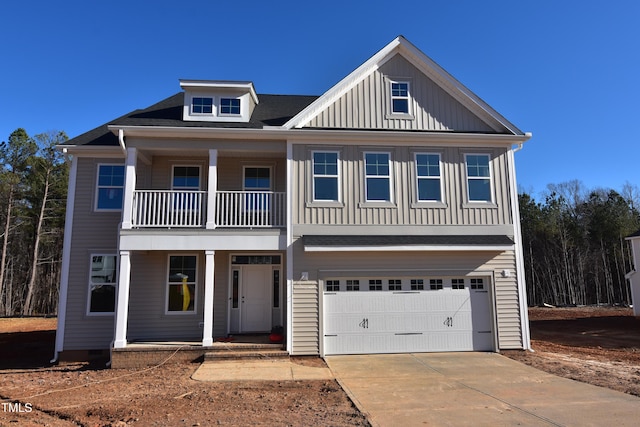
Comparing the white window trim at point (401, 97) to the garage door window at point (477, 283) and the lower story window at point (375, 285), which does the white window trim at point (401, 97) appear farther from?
the garage door window at point (477, 283)

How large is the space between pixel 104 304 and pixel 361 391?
841 cm

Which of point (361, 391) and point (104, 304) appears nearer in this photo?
point (361, 391)

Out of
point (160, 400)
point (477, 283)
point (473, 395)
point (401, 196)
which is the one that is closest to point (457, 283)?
point (477, 283)

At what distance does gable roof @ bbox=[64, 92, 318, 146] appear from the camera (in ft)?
38.6

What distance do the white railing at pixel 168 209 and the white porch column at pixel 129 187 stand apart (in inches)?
6.4

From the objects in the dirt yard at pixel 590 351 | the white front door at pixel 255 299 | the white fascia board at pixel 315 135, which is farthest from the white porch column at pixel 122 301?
the dirt yard at pixel 590 351

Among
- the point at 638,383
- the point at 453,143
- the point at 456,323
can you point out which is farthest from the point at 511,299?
the point at 453,143

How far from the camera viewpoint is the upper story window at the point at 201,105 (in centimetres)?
1231

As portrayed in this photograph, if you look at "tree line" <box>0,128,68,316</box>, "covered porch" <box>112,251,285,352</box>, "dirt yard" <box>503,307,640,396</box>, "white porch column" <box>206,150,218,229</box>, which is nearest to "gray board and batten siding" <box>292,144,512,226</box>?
"covered porch" <box>112,251,285,352</box>

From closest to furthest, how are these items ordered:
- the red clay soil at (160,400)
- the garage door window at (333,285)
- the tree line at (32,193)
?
the red clay soil at (160,400) < the garage door window at (333,285) < the tree line at (32,193)

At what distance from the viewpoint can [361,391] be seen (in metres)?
7.62

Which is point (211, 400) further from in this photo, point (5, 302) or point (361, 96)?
point (5, 302)

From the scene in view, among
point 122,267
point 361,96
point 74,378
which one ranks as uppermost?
point 361,96

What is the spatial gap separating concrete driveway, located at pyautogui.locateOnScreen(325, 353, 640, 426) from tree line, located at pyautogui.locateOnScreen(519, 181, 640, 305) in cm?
2847
